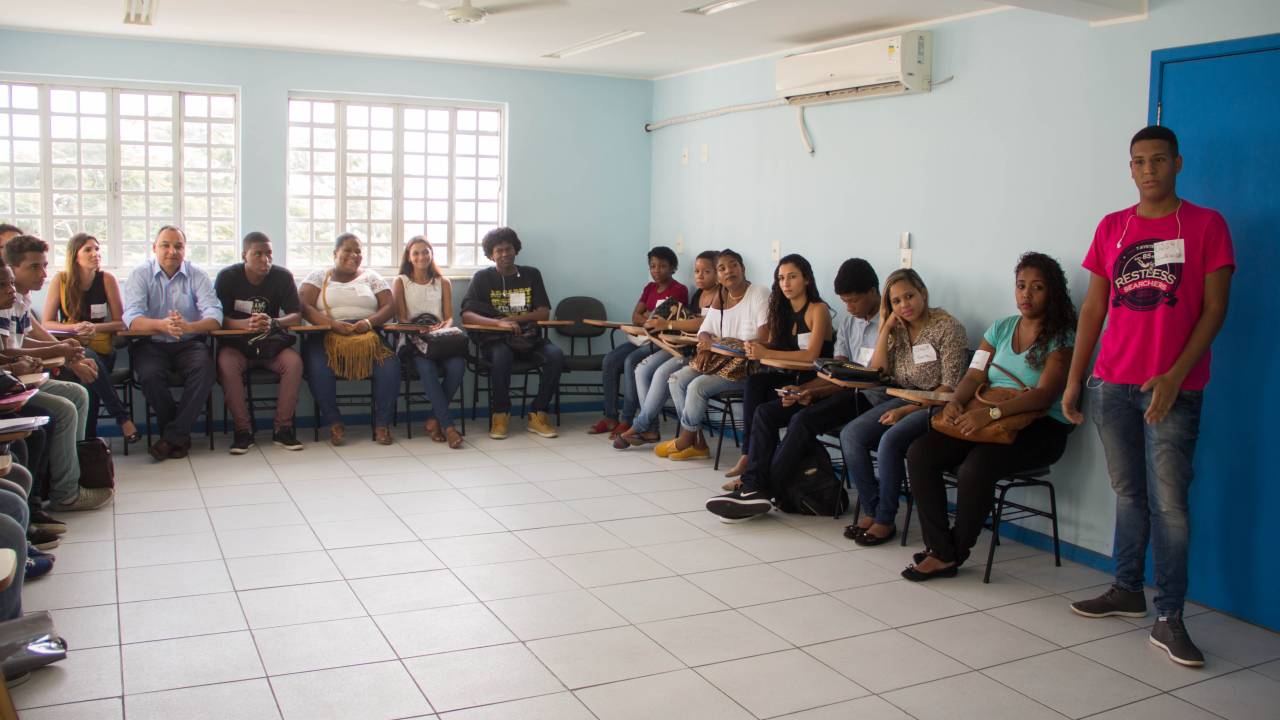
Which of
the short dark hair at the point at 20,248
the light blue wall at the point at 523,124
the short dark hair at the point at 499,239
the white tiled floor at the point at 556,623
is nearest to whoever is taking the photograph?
the white tiled floor at the point at 556,623

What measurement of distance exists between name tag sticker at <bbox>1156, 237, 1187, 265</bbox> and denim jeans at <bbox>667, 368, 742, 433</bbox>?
9.16 ft

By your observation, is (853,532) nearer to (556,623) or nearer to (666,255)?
(556,623)

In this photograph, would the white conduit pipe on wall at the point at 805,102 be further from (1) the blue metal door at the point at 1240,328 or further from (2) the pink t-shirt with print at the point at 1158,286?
(2) the pink t-shirt with print at the point at 1158,286

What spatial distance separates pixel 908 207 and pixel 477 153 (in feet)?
12.1

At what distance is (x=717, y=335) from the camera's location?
630 centimetres

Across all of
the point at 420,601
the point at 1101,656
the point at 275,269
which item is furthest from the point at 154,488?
the point at 1101,656

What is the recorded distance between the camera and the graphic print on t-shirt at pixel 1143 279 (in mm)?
3500

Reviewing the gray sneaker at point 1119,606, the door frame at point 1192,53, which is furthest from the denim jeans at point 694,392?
the door frame at point 1192,53

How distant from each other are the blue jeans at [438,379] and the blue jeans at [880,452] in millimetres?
3013

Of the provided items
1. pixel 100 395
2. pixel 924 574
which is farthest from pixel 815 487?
pixel 100 395

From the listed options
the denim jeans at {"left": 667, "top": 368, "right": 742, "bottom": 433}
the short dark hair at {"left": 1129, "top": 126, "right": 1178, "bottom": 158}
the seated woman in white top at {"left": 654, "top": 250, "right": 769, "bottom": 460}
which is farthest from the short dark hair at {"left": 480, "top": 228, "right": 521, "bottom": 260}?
the short dark hair at {"left": 1129, "top": 126, "right": 1178, "bottom": 158}

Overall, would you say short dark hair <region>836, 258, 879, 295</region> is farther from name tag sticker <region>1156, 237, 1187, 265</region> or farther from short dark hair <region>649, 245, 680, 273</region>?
short dark hair <region>649, 245, 680, 273</region>

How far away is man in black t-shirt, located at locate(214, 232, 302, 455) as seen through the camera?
20.8 feet

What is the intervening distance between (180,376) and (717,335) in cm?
333
